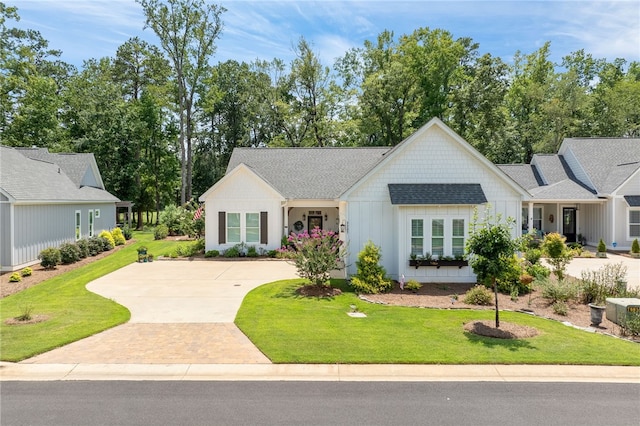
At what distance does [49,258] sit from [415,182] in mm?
17306

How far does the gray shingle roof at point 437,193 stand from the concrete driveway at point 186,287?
5985mm

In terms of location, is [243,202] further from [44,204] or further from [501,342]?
[501,342]

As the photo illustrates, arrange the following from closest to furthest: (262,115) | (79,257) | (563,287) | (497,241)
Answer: (497,241)
(563,287)
(79,257)
(262,115)

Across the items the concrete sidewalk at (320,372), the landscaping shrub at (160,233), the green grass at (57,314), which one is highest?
the landscaping shrub at (160,233)

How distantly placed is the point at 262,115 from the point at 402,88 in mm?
17888

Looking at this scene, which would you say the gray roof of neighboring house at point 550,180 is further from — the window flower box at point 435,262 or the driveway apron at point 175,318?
the driveway apron at point 175,318

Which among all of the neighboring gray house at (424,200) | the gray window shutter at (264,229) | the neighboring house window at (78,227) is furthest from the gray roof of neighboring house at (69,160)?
the neighboring gray house at (424,200)

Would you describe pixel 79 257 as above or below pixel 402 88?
below

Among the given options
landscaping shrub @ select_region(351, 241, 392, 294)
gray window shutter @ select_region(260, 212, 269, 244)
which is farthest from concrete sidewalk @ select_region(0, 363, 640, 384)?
gray window shutter @ select_region(260, 212, 269, 244)

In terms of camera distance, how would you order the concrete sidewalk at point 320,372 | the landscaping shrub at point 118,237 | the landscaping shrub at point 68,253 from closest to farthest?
the concrete sidewalk at point 320,372 → the landscaping shrub at point 68,253 → the landscaping shrub at point 118,237

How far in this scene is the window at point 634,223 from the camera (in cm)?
2297

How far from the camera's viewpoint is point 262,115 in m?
47.3

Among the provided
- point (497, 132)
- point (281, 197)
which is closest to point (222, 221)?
point (281, 197)
